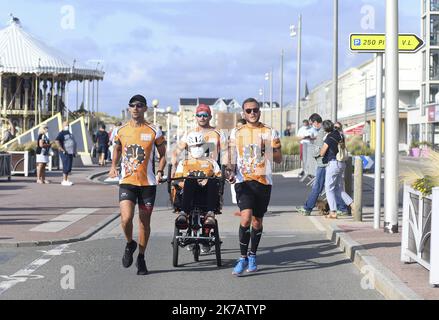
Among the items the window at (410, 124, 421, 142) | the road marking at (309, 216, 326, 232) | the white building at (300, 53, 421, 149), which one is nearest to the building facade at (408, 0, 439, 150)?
the window at (410, 124, 421, 142)

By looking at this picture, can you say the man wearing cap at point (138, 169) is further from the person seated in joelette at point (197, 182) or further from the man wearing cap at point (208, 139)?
the man wearing cap at point (208, 139)

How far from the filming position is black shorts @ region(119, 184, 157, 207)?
891cm

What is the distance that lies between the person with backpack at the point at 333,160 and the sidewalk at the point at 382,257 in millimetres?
415

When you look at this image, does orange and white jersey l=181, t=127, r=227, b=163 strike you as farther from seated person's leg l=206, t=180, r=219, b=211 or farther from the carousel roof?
the carousel roof

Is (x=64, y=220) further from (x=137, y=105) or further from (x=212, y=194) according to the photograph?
(x=137, y=105)

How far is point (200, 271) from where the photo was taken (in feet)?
30.6

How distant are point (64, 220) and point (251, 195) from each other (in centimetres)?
642

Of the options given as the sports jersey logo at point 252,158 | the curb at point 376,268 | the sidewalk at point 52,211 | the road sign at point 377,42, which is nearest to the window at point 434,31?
the sidewalk at point 52,211

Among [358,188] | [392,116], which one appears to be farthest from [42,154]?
[392,116]

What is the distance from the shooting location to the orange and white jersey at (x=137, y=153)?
892 cm

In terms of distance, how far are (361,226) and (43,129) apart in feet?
47.6
